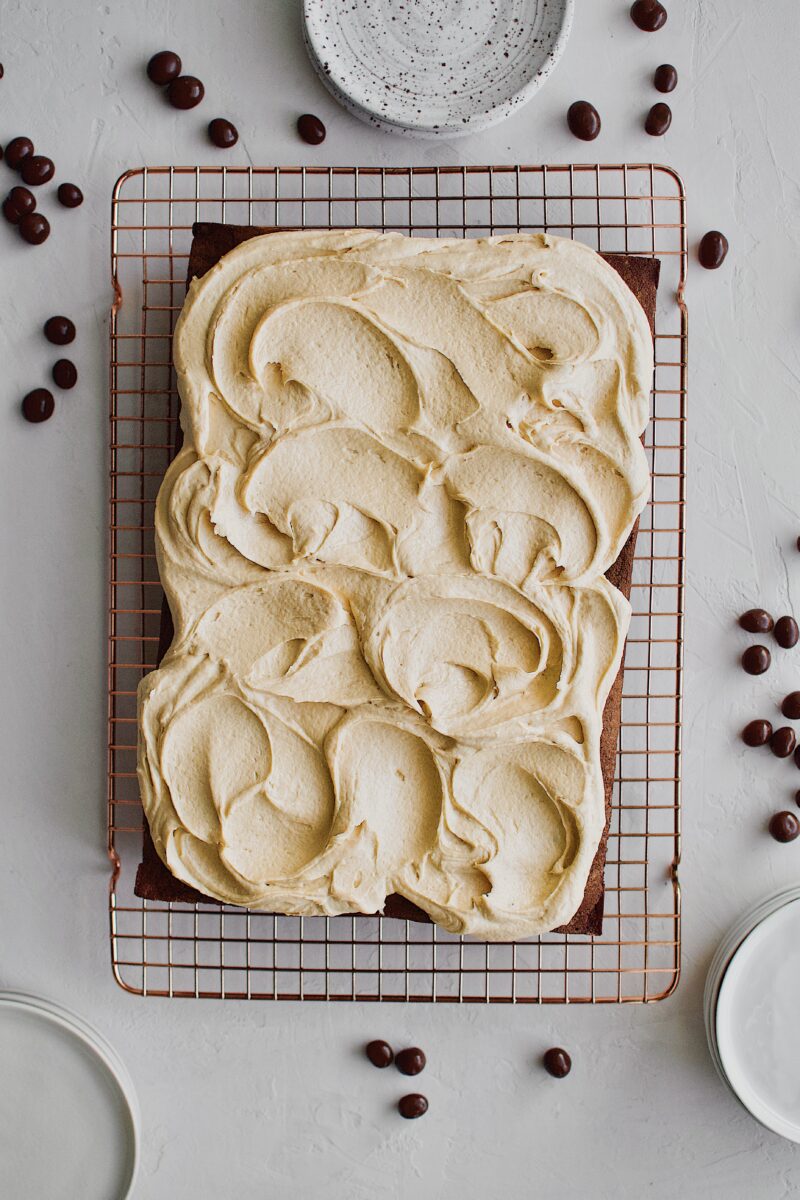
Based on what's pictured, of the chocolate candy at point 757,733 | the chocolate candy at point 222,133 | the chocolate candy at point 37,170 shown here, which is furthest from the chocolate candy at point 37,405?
the chocolate candy at point 757,733

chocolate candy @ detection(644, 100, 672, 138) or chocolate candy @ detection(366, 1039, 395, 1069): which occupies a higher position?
chocolate candy @ detection(644, 100, 672, 138)

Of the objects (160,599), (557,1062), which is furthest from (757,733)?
(160,599)

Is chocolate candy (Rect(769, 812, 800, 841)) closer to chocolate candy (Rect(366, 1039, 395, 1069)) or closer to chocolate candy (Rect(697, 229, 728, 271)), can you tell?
chocolate candy (Rect(366, 1039, 395, 1069))

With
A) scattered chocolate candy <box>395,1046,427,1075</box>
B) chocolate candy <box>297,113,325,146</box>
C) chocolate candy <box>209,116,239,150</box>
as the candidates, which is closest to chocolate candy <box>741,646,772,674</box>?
scattered chocolate candy <box>395,1046,427,1075</box>

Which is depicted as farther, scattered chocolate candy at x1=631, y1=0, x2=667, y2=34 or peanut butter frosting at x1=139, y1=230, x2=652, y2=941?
scattered chocolate candy at x1=631, y1=0, x2=667, y2=34

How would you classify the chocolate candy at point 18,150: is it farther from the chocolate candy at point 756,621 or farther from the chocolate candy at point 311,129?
the chocolate candy at point 756,621

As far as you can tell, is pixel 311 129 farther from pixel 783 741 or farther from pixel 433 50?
pixel 783 741

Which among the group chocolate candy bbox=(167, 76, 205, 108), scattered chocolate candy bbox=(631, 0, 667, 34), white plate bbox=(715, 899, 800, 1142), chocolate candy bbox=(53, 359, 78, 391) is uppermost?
scattered chocolate candy bbox=(631, 0, 667, 34)
